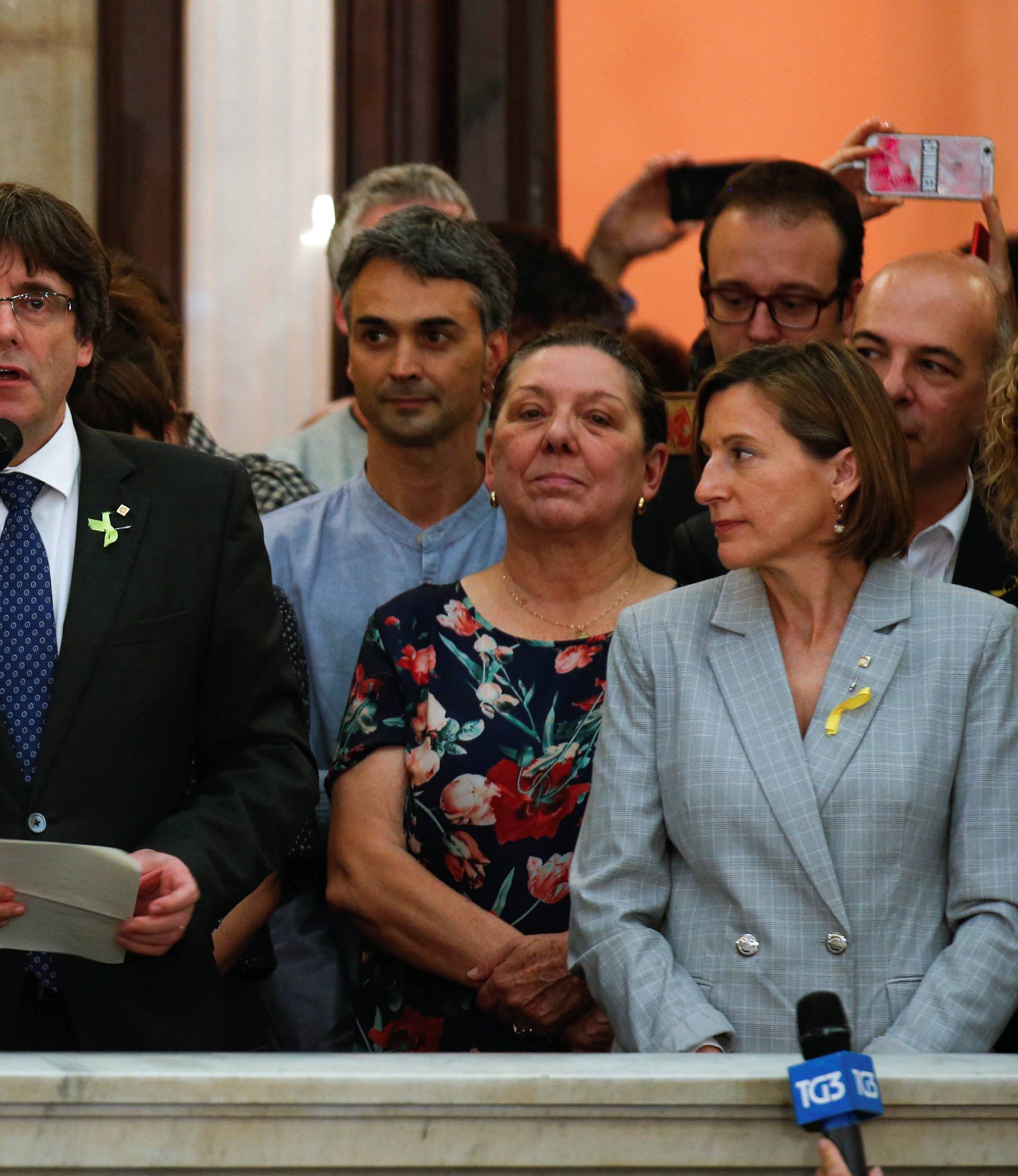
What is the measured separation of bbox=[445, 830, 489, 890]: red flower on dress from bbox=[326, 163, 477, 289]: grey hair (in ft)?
5.50

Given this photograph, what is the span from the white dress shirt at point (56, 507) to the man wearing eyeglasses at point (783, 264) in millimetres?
1327

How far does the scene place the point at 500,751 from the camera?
278 centimetres

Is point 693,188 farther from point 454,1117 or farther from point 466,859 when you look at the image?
point 454,1117

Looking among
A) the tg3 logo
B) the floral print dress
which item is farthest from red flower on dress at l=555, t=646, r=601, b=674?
the tg3 logo

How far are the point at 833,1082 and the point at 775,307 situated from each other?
2.05 m

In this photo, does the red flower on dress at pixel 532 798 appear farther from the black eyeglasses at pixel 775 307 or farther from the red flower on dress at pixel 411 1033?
the black eyeglasses at pixel 775 307

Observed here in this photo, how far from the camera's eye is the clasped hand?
265 centimetres

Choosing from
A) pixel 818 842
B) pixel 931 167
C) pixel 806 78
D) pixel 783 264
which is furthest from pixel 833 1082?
pixel 806 78

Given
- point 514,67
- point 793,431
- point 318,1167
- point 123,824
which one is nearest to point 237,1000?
point 123,824

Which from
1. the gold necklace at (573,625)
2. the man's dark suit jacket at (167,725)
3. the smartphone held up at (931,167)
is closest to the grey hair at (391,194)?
the smartphone held up at (931,167)

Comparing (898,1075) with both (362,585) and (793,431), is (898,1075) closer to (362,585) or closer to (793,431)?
(793,431)

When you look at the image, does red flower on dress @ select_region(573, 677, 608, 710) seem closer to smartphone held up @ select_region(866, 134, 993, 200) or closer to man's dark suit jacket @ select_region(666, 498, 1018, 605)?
man's dark suit jacket @ select_region(666, 498, 1018, 605)

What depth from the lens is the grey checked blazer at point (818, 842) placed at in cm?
227

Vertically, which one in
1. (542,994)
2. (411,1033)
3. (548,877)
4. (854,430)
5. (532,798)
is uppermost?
(854,430)
